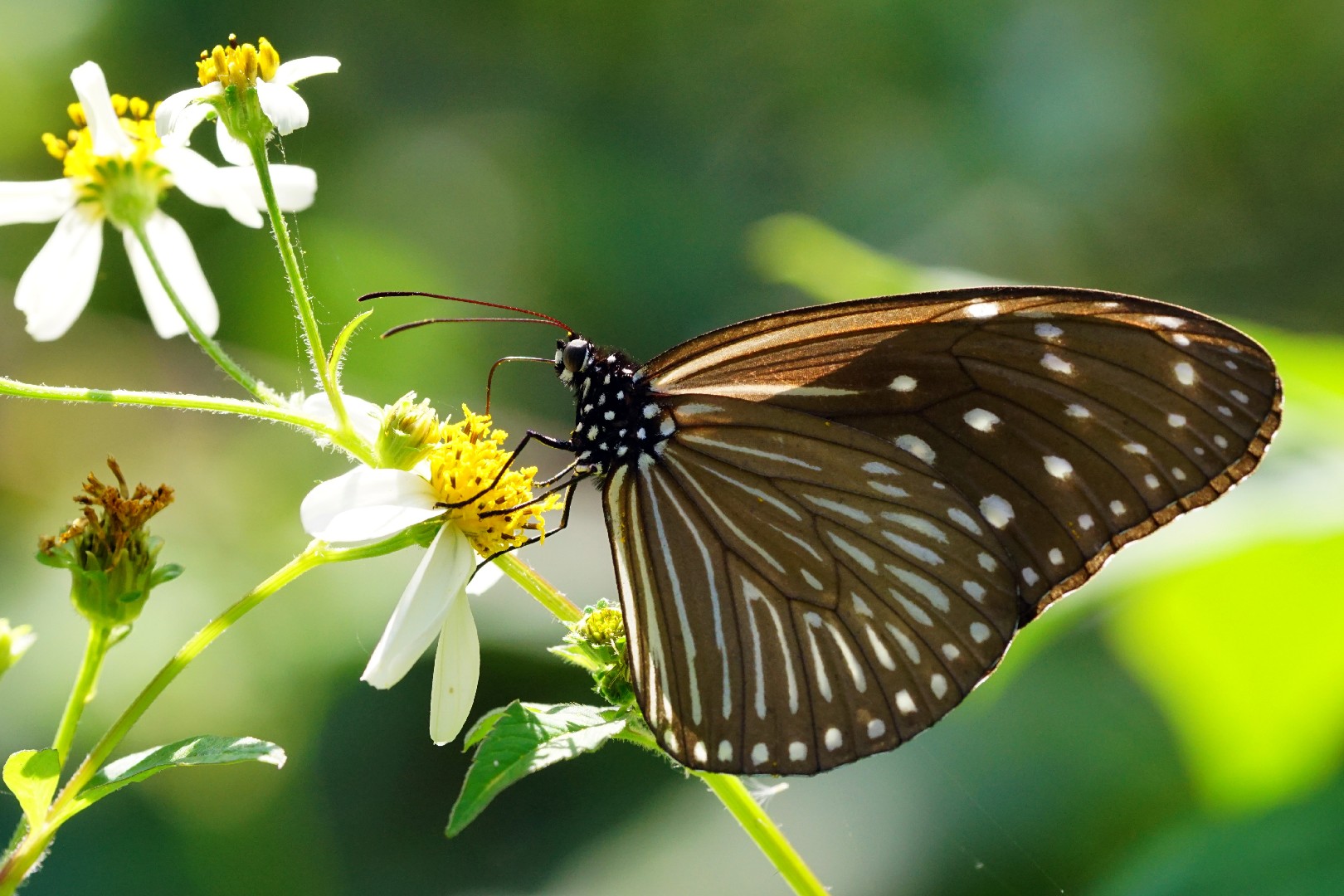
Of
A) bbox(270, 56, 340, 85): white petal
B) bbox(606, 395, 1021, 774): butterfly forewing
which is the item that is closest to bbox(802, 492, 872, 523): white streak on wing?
bbox(606, 395, 1021, 774): butterfly forewing

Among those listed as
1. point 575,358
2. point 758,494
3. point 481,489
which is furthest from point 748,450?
point 481,489

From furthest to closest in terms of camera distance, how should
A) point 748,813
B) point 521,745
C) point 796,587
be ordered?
point 796,587 < point 748,813 < point 521,745

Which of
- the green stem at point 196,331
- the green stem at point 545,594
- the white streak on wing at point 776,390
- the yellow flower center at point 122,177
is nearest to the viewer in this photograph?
the green stem at point 196,331

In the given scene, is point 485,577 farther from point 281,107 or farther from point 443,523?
point 281,107

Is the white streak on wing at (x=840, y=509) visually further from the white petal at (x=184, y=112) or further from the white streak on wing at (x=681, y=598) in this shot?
the white petal at (x=184, y=112)

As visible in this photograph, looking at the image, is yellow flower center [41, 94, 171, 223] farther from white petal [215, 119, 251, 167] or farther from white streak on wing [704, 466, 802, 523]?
white streak on wing [704, 466, 802, 523]

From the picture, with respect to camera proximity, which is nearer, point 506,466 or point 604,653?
point 604,653

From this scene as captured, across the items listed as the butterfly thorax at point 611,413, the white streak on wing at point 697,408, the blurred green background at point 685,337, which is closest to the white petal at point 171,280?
the butterfly thorax at point 611,413
